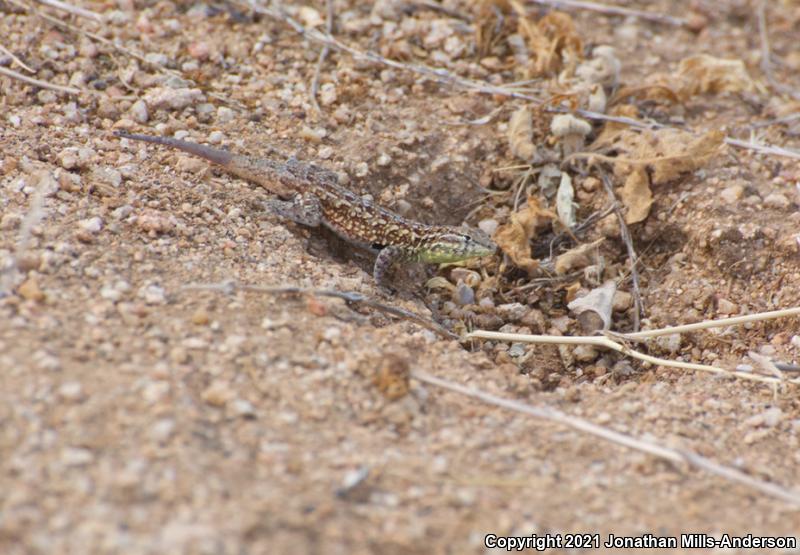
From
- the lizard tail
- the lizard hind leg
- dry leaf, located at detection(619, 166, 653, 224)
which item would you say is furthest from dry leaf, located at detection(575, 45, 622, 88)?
the lizard tail

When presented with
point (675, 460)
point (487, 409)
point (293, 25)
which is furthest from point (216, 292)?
point (293, 25)

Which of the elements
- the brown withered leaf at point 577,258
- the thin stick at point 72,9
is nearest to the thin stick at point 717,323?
the brown withered leaf at point 577,258

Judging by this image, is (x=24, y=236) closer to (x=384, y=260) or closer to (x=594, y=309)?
(x=384, y=260)

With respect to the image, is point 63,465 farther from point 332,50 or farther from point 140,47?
point 332,50

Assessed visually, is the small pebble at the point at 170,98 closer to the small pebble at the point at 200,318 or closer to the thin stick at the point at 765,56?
the small pebble at the point at 200,318

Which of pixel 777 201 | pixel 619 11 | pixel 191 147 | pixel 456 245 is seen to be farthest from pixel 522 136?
pixel 191 147

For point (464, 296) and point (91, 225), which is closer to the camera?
point (91, 225)
